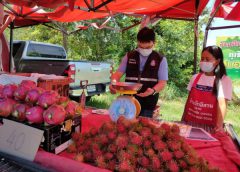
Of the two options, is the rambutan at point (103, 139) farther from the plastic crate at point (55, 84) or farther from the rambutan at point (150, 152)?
the plastic crate at point (55, 84)

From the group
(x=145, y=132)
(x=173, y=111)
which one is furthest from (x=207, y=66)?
(x=173, y=111)

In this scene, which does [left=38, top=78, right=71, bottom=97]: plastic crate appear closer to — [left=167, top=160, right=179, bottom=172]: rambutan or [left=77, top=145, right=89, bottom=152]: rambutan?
[left=77, top=145, right=89, bottom=152]: rambutan

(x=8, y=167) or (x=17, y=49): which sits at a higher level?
(x=17, y=49)

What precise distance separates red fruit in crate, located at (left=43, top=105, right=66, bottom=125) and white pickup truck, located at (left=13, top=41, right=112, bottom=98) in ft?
14.8

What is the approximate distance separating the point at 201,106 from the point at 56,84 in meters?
1.21

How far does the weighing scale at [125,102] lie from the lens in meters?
1.74

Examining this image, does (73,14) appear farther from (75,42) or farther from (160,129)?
(75,42)

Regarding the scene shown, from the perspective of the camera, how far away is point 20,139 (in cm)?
124

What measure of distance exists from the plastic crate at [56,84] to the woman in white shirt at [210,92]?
42.6 inches

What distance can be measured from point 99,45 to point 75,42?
1.15 m

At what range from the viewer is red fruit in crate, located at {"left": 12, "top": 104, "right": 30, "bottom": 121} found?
130cm

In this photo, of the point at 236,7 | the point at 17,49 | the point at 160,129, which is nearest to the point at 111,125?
the point at 160,129

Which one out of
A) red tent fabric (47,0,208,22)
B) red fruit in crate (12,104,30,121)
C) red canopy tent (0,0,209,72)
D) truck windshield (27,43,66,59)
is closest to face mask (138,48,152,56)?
red canopy tent (0,0,209,72)

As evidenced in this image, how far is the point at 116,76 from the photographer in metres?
2.98
